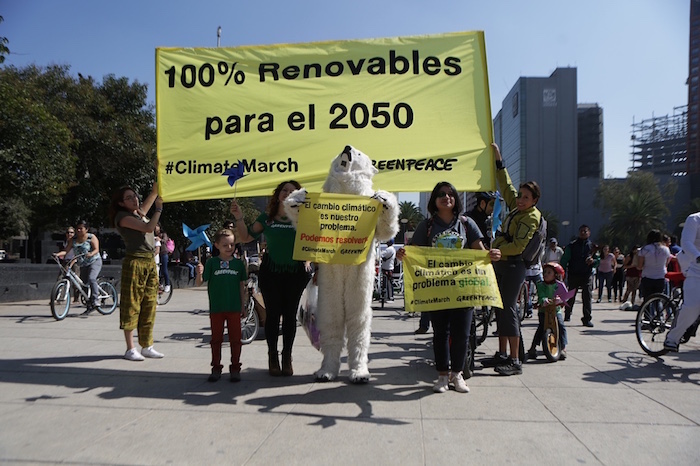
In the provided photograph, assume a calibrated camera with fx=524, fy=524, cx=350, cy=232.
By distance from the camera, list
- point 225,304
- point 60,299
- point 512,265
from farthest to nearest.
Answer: point 60,299
point 512,265
point 225,304

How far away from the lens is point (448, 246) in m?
4.70

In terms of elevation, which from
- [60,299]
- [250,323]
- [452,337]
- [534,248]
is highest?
[534,248]

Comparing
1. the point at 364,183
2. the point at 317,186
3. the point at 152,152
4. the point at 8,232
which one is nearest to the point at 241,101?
the point at 317,186

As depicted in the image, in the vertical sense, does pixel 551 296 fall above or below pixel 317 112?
below

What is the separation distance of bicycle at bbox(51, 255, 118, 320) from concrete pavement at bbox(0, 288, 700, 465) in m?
2.65

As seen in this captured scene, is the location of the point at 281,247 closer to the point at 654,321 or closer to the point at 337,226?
the point at 337,226

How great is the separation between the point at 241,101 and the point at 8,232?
3422 centimetres

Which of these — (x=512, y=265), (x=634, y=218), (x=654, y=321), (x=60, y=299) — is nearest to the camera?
(x=512, y=265)

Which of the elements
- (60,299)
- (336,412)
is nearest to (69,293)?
(60,299)

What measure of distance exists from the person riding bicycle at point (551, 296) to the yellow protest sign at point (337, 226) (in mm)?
2754

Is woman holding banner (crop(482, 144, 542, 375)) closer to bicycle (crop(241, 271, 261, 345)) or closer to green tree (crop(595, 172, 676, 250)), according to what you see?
bicycle (crop(241, 271, 261, 345))

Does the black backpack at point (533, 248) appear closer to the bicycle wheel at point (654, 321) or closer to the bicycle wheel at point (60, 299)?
the bicycle wheel at point (654, 321)

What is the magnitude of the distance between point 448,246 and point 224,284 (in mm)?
2113

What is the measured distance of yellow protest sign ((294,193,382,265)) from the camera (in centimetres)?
448
